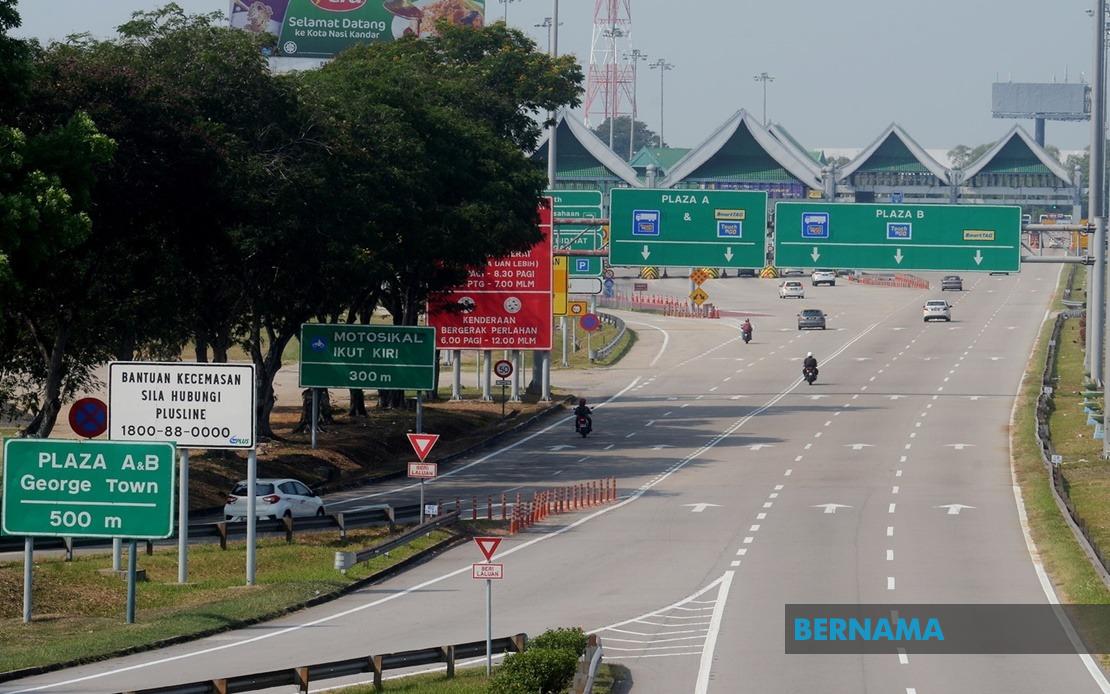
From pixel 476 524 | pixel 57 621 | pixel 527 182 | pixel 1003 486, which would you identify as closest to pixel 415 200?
pixel 527 182

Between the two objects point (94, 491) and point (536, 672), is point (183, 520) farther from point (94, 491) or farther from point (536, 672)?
point (536, 672)

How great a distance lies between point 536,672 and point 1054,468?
30.3m

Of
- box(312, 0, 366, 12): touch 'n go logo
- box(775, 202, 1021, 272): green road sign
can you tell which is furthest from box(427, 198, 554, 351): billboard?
box(312, 0, 366, 12): touch 'n go logo

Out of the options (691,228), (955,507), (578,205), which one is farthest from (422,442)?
(578,205)

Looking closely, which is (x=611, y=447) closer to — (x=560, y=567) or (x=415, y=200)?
(x=415, y=200)

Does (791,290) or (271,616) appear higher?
(791,290)

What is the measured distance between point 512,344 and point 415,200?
11.5 meters

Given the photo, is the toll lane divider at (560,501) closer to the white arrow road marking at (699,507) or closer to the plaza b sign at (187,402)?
the white arrow road marking at (699,507)

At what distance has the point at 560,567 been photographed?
3731cm

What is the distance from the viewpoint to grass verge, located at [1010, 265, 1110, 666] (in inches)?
1276

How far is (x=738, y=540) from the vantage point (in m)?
40.9

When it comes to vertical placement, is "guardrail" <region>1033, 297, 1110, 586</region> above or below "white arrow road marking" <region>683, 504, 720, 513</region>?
above

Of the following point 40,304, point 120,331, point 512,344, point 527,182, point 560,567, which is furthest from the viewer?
point 512,344

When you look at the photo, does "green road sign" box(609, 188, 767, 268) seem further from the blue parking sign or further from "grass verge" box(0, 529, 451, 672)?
"grass verge" box(0, 529, 451, 672)
